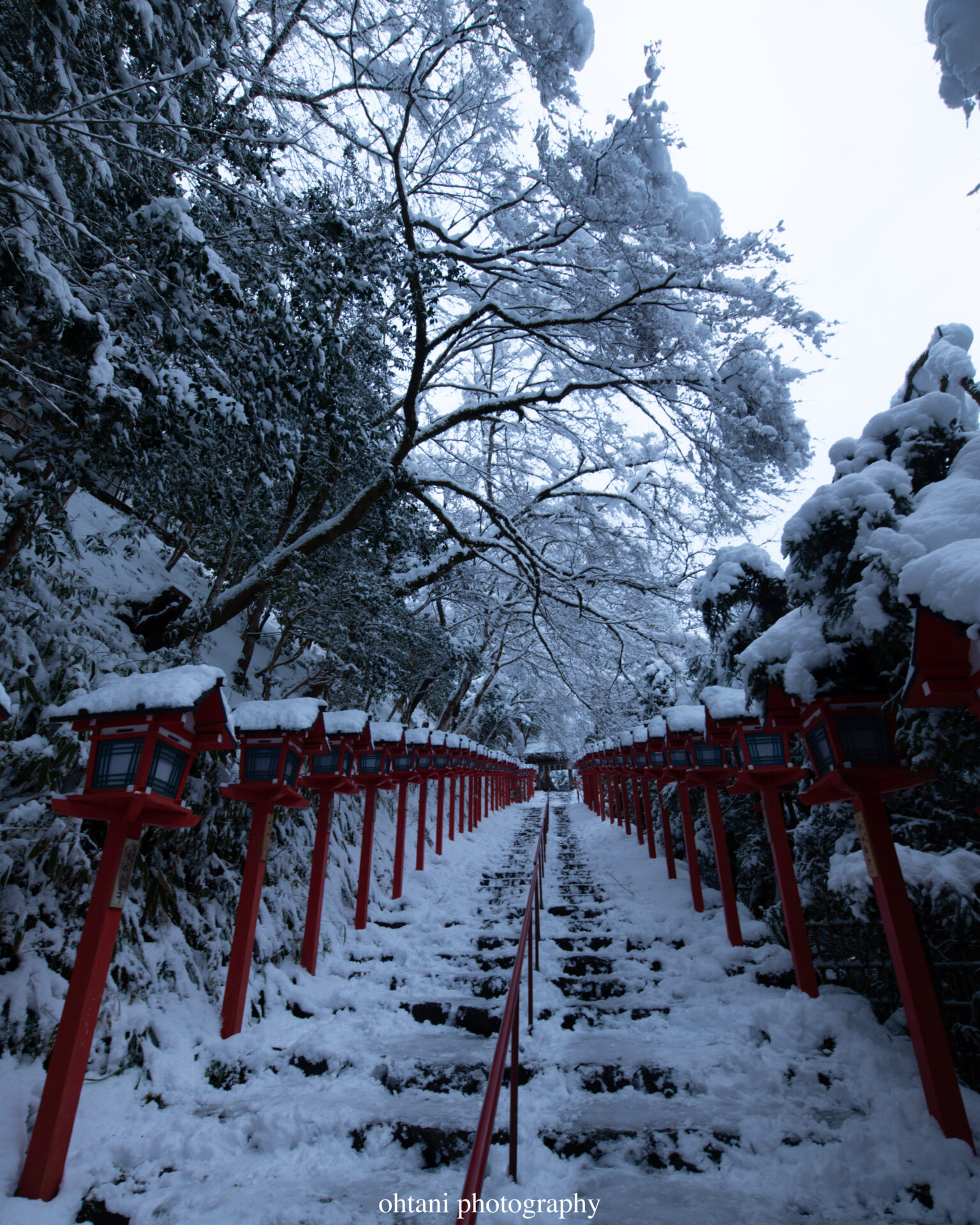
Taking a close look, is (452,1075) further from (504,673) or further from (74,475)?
(504,673)

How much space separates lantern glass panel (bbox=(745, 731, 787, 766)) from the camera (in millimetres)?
5012

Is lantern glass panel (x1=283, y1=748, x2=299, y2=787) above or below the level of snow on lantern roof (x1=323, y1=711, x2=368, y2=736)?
below

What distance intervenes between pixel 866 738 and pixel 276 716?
4330 mm

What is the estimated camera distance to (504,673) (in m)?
24.7

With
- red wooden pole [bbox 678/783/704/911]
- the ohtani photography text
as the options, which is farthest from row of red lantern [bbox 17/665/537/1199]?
red wooden pole [bbox 678/783/704/911]

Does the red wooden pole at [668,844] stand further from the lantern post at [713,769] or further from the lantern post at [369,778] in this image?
the lantern post at [369,778]

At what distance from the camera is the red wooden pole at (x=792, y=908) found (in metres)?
4.41

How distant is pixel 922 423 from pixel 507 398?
5.29 m

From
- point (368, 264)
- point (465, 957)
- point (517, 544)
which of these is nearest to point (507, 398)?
point (517, 544)

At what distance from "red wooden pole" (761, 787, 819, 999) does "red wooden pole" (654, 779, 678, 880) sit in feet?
11.4

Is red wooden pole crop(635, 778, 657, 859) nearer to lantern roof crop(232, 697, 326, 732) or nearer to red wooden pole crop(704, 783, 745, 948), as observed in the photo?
red wooden pole crop(704, 783, 745, 948)

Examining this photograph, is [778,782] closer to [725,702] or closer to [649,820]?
[725,702]

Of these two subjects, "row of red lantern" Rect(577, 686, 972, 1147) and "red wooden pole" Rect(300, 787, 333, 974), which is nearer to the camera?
"row of red lantern" Rect(577, 686, 972, 1147)

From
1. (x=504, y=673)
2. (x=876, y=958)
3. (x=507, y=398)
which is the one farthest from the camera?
(x=504, y=673)
